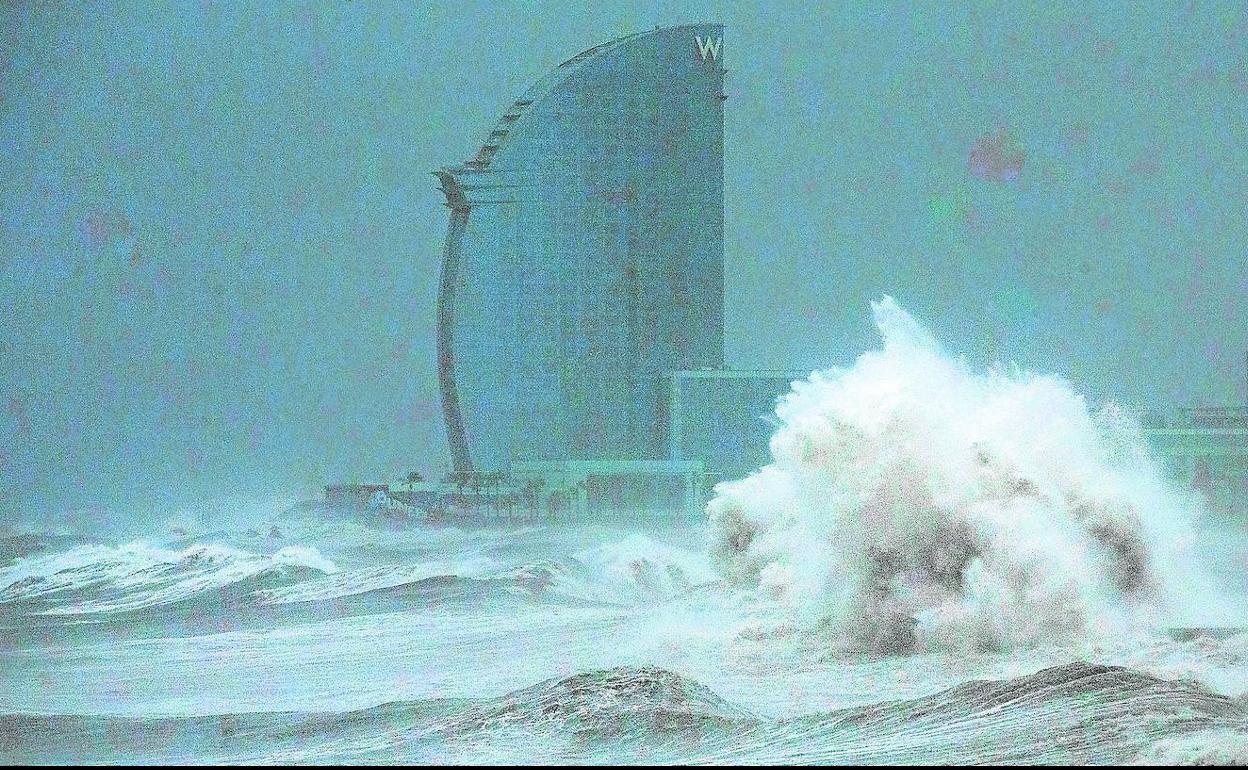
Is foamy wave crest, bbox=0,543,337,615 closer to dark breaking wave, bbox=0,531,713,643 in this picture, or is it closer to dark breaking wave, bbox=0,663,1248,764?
dark breaking wave, bbox=0,531,713,643

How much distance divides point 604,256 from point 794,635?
118 metres

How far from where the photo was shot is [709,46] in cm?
15400

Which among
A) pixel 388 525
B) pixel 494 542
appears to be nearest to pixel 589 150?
Answer: pixel 388 525

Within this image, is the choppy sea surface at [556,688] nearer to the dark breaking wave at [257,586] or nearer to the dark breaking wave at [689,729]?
the dark breaking wave at [689,729]

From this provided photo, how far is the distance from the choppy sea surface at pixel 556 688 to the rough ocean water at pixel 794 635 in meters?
0.09

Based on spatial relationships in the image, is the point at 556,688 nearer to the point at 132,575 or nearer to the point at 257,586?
the point at 257,586

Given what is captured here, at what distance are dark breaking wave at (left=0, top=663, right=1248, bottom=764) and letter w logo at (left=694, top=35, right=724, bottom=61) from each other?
5016 inches

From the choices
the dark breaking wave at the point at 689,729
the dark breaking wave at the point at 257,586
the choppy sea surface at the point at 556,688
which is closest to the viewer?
the dark breaking wave at the point at 689,729

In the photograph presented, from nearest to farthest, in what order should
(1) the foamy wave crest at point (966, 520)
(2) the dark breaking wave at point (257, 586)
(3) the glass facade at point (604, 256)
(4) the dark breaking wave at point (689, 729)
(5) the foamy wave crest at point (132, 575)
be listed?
(4) the dark breaking wave at point (689, 729) → (1) the foamy wave crest at point (966, 520) → (2) the dark breaking wave at point (257, 586) → (5) the foamy wave crest at point (132, 575) → (3) the glass facade at point (604, 256)

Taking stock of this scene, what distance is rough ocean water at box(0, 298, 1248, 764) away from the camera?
25.8 metres

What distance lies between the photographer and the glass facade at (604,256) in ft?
490

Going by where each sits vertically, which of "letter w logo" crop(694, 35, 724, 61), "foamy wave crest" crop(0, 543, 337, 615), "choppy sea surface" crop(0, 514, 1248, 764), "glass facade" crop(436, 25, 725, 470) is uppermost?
"letter w logo" crop(694, 35, 724, 61)

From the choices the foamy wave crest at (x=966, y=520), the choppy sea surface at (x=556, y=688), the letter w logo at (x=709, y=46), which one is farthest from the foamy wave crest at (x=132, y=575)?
the letter w logo at (x=709, y=46)

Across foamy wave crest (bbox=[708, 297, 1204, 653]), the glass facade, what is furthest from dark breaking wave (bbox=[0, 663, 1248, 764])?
the glass facade
